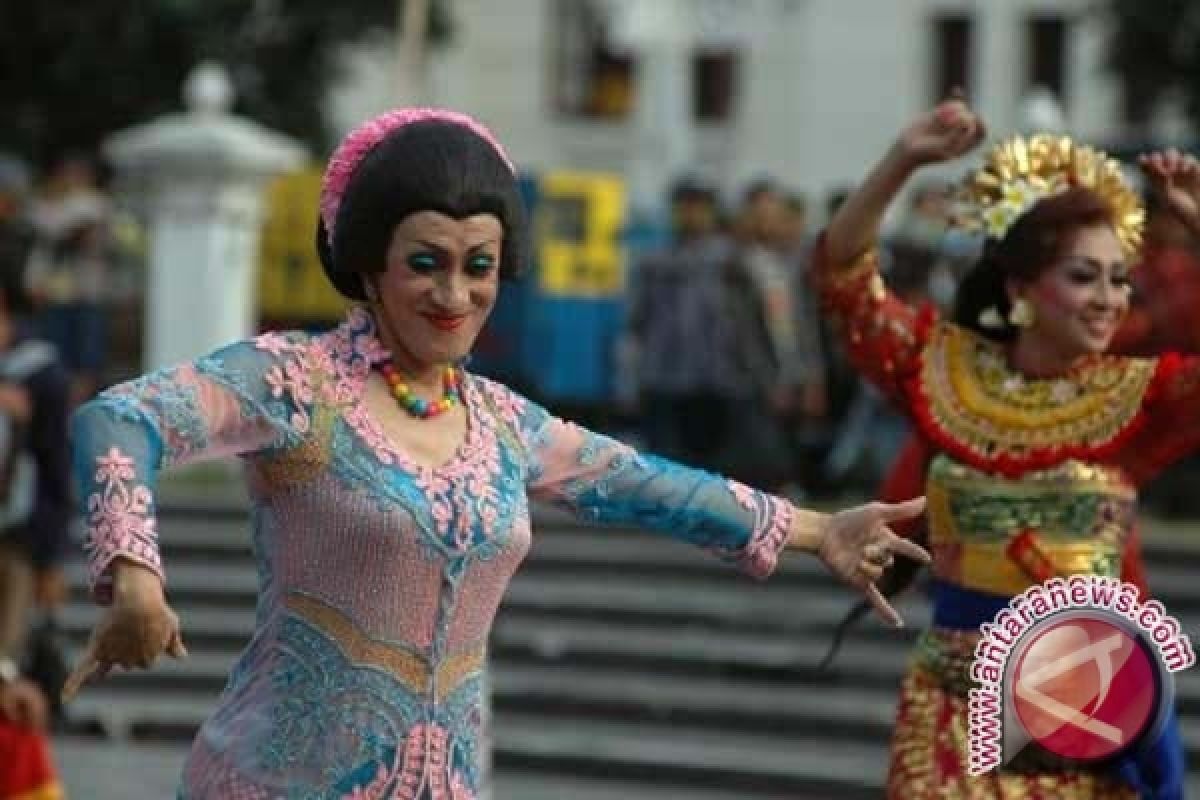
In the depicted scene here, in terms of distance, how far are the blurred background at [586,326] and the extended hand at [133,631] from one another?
134 inches

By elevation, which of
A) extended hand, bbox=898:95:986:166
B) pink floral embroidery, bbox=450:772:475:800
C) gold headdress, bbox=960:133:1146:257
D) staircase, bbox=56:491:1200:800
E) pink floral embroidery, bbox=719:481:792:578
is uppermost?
extended hand, bbox=898:95:986:166

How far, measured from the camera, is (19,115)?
29453 mm

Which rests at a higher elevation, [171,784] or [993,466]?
[993,466]

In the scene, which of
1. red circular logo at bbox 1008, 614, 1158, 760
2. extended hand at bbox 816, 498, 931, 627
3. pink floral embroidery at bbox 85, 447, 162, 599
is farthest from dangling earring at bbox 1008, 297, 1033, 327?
pink floral embroidery at bbox 85, 447, 162, 599

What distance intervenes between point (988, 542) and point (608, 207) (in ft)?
40.4

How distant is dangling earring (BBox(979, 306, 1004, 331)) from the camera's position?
25.0ft

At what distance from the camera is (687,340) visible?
15328 mm

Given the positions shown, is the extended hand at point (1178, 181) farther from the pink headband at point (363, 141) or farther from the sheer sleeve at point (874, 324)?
the pink headband at point (363, 141)

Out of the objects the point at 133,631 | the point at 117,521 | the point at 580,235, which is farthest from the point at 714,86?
the point at 133,631

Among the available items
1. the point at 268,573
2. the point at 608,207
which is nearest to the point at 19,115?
the point at 608,207

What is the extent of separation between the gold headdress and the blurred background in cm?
29

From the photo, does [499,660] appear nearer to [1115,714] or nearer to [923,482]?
[923,482]

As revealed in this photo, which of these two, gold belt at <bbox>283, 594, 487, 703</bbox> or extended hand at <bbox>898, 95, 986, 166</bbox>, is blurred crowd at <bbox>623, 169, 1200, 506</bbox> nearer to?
extended hand at <bbox>898, 95, 986, 166</bbox>

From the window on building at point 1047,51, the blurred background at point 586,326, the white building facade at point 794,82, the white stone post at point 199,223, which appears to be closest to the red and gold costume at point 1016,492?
the blurred background at point 586,326
